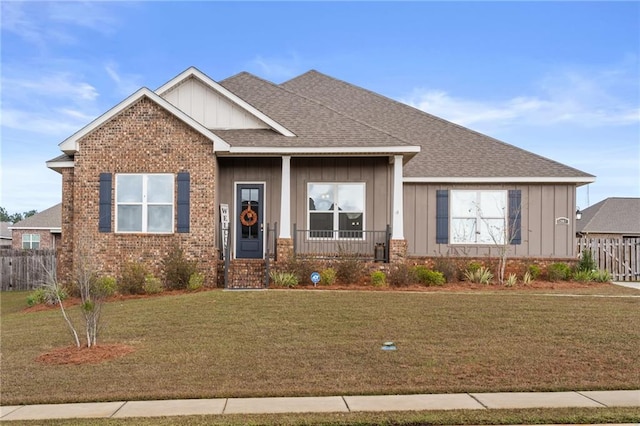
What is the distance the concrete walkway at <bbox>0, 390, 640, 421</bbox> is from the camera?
585 centimetres

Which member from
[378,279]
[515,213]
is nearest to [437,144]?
[515,213]

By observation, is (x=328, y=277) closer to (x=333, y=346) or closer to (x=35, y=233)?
(x=333, y=346)

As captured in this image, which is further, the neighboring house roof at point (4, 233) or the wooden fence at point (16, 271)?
the neighboring house roof at point (4, 233)

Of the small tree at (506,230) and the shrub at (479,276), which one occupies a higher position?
the small tree at (506,230)

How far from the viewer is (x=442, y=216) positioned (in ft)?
59.1

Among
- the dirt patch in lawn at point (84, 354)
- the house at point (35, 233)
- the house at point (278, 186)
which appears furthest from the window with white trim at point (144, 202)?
the house at point (35, 233)

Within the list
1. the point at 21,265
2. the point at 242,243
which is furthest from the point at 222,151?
the point at 21,265

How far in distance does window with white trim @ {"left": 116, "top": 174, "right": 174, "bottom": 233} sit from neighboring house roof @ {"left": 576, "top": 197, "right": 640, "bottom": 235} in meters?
29.0

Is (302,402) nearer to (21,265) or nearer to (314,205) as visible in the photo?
(314,205)

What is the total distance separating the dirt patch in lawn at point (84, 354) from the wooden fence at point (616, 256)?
15.9m

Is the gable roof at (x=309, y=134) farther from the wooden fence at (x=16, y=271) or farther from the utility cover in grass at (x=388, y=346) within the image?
the wooden fence at (x=16, y=271)

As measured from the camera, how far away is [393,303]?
1177cm

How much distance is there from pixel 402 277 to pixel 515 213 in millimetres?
5921

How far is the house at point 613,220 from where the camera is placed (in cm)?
3403
